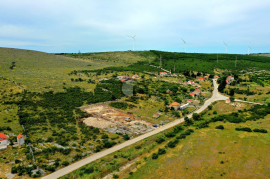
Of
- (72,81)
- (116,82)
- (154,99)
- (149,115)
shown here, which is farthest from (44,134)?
(116,82)

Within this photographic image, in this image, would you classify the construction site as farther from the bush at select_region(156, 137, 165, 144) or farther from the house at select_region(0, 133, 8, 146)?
the house at select_region(0, 133, 8, 146)

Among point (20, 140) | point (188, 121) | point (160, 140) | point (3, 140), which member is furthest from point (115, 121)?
point (3, 140)

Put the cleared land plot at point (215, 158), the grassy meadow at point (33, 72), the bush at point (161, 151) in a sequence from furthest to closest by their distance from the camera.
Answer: the grassy meadow at point (33, 72), the bush at point (161, 151), the cleared land plot at point (215, 158)

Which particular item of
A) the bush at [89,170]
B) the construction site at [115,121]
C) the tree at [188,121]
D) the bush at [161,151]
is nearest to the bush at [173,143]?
the bush at [161,151]

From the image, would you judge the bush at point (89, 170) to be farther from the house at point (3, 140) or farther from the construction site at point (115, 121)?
the house at point (3, 140)

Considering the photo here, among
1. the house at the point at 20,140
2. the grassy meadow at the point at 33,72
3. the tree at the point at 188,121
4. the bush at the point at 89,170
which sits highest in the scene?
the grassy meadow at the point at 33,72

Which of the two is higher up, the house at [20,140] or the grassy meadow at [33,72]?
the grassy meadow at [33,72]

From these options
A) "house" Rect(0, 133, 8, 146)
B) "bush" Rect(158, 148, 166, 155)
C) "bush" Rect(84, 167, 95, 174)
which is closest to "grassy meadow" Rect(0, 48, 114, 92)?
"house" Rect(0, 133, 8, 146)

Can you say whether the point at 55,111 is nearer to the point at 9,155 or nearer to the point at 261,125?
the point at 9,155
